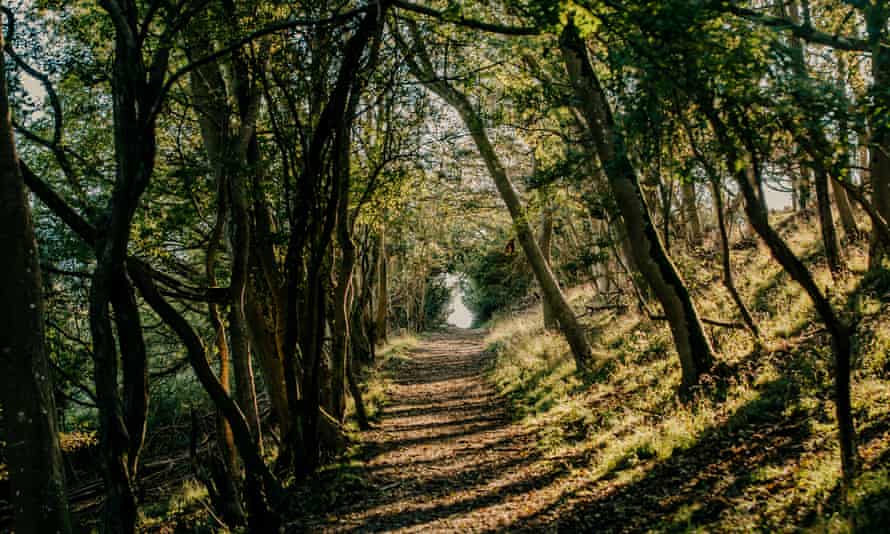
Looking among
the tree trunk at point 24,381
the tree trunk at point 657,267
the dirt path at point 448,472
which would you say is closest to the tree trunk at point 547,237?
the dirt path at point 448,472

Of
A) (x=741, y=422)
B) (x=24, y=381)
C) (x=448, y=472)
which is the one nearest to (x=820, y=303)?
(x=741, y=422)

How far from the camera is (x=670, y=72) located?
12.2ft

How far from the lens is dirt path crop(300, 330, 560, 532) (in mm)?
6156

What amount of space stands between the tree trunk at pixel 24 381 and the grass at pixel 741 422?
15.2ft

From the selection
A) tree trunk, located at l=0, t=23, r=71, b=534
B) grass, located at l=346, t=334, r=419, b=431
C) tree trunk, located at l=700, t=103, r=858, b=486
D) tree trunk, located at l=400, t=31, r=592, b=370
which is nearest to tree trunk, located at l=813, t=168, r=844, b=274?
tree trunk, located at l=400, t=31, r=592, b=370

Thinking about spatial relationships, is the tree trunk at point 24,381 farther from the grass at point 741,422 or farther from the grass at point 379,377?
the grass at point 379,377

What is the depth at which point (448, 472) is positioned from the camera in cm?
789

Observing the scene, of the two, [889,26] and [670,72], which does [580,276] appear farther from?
[670,72]

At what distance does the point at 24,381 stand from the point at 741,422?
6.68 meters

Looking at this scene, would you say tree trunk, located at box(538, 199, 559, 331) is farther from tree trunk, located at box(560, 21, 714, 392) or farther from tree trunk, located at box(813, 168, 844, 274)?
tree trunk, located at box(813, 168, 844, 274)

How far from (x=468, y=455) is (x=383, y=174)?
5.51m

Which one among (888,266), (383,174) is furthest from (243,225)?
(888,266)

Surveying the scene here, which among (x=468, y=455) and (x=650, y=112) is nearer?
(x=650, y=112)

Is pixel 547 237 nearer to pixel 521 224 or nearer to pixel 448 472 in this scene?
pixel 521 224
